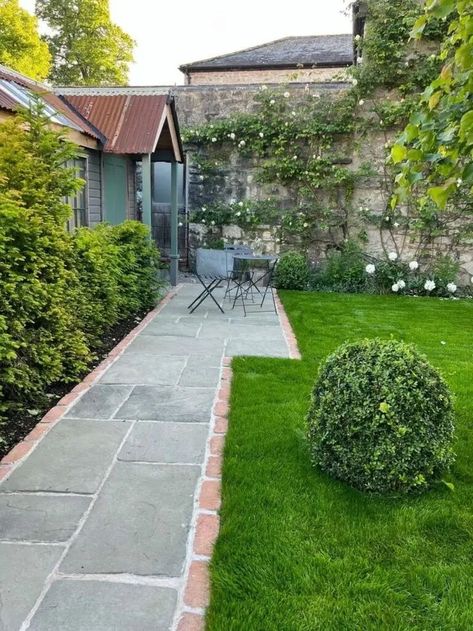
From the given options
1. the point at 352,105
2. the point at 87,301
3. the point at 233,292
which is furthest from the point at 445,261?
the point at 87,301

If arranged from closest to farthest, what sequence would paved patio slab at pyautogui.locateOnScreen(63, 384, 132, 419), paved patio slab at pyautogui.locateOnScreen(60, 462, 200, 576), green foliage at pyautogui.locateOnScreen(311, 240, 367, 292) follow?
paved patio slab at pyautogui.locateOnScreen(60, 462, 200, 576), paved patio slab at pyautogui.locateOnScreen(63, 384, 132, 419), green foliage at pyautogui.locateOnScreen(311, 240, 367, 292)

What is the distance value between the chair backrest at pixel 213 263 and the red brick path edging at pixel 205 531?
3023 millimetres

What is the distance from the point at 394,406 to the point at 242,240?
6.66 m

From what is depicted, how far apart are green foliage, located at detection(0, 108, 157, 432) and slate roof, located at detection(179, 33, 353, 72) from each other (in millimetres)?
10883

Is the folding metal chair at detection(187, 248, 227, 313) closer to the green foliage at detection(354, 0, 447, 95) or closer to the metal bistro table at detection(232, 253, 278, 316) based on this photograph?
the metal bistro table at detection(232, 253, 278, 316)

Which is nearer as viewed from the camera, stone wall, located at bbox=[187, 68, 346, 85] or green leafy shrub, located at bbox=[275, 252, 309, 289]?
green leafy shrub, located at bbox=[275, 252, 309, 289]

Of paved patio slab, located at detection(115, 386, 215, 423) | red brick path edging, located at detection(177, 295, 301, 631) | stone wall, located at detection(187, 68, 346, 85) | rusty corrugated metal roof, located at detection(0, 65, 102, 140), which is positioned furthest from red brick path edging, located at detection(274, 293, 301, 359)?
stone wall, located at detection(187, 68, 346, 85)

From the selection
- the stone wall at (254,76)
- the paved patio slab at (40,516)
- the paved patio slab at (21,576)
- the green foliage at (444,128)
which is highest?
the stone wall at (254,76)

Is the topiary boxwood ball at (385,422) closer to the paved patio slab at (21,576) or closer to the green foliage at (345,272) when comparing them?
the paved patio slab at (21,576)

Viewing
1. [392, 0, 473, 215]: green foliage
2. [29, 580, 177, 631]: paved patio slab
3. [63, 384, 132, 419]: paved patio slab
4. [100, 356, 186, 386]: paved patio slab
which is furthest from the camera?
[100, 356, 186, 386]: paved patio slab

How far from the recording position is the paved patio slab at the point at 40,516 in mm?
1855

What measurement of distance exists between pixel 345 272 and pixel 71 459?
6282 millimetres

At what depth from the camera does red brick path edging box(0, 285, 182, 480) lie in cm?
240

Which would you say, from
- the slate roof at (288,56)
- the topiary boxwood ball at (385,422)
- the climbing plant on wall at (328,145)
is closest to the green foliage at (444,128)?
the topiary boxwood ball at (385,422)
